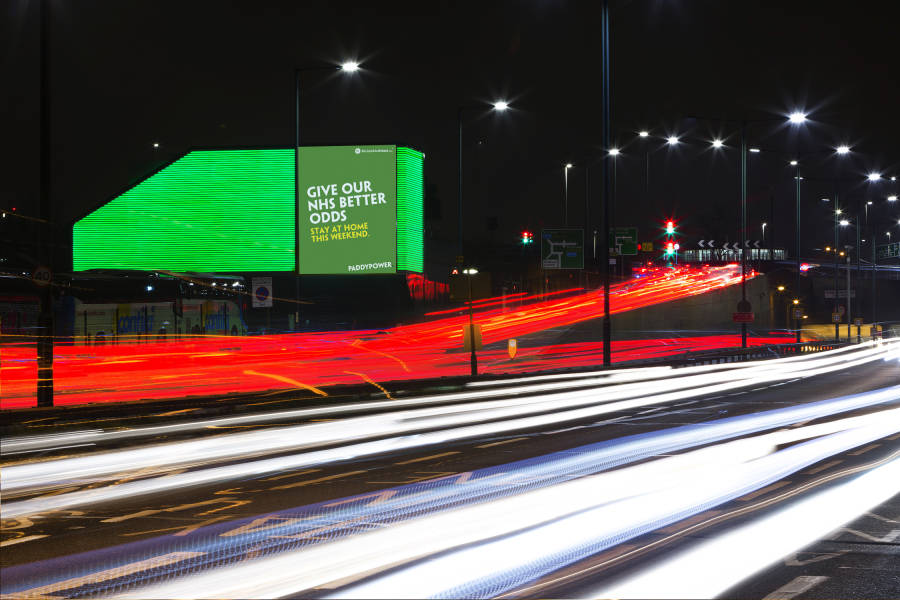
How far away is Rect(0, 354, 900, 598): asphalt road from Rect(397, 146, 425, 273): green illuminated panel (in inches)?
1645

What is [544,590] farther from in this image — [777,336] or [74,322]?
[777,336]

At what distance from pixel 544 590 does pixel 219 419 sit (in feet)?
37.9

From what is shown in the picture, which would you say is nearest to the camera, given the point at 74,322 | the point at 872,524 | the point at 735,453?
the point at 872,524

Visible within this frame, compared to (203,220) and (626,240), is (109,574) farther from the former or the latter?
(203,220)

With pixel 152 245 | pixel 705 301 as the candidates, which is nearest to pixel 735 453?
pixel 152 245

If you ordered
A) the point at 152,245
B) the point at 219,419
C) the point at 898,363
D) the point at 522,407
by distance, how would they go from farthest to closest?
the point at 152,245 → the point at 898,363 → the point at 522,407 → the point at 219,419

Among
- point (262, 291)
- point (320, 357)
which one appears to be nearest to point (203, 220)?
point (320, 357)

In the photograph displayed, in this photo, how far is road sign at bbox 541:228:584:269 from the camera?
38344 millimetres

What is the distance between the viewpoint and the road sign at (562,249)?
3834 centimetres

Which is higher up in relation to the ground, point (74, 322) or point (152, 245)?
point (152, 245)

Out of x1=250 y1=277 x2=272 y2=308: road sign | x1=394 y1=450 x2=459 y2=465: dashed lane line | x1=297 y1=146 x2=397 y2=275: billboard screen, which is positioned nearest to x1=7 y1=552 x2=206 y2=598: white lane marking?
x1=394 y1=450 x2=459 y2=465: dashed lane line

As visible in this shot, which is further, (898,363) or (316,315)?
(316,315)

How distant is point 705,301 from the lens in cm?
6850

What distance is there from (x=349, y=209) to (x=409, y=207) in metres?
3.87
